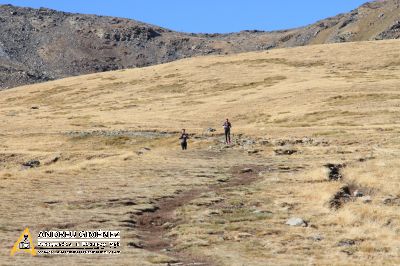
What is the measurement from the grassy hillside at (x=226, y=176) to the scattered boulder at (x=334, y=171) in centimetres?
48

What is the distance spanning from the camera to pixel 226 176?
37.7m

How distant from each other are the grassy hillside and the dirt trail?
0.21 feet

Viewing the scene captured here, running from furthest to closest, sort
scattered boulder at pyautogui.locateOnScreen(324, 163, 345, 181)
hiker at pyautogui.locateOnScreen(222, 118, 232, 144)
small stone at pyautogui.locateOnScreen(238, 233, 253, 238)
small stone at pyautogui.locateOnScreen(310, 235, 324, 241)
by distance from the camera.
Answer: hiker at pyautogui.locateOnScreen(222, 118, 232, 144), scattered boulder at pyautogui.locateOnScreen(324, 163, 345, 181), small stone at pyautogui.locateOnScreen(238, 233, 253, 238), small stone at pyautogui.locateOnScreen(310, 235, 324, 241)

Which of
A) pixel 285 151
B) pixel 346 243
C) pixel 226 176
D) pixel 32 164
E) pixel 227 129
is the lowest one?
pixel 346 243

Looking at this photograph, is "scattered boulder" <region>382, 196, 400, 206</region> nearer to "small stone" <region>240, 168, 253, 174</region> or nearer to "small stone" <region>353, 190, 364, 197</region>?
"small stone" <region>353, 190, 364, 197</region>

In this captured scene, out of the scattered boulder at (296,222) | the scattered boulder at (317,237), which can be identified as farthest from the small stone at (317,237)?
the scattered boulder at (296,222)

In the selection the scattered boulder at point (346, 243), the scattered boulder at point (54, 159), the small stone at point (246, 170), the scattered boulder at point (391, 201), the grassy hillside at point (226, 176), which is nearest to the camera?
the scattered boulder at point (346, 243)

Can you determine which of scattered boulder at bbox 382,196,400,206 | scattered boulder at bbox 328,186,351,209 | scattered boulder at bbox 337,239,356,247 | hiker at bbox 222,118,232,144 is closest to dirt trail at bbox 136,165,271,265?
scattered boulder at bbox 337,239,356,247

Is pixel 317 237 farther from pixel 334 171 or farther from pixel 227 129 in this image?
pixel 227 129

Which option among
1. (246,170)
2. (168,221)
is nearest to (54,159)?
(246,170)

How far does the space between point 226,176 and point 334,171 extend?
6466 millimetres

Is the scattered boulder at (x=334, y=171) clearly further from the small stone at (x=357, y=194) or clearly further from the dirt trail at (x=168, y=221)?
the dirt trail at (x=168, y=221)

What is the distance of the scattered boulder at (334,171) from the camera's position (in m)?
34.3

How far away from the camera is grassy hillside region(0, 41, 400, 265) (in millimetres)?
21172
